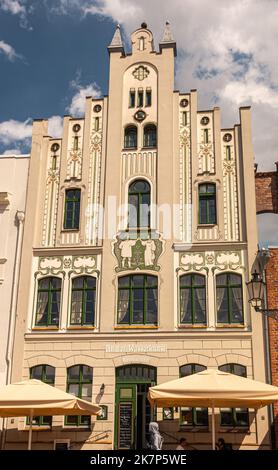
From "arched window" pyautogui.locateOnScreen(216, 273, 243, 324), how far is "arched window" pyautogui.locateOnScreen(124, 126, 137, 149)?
674cm

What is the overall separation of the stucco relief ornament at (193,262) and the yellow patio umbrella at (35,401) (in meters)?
6.61

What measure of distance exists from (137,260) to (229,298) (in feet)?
12.4

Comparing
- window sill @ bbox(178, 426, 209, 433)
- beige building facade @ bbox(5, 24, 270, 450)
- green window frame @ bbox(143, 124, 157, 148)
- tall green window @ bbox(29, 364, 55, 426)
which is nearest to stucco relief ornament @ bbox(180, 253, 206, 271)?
beige building facade @ bbox(5, 24, 270, 450)

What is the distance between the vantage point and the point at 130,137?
2239cm

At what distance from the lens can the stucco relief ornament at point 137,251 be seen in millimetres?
20297

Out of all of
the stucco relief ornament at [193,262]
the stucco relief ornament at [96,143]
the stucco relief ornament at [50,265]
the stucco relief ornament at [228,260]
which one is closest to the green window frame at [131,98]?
the stucco relief ornament at [96,143]

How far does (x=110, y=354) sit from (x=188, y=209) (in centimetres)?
634

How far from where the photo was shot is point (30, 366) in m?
19.6

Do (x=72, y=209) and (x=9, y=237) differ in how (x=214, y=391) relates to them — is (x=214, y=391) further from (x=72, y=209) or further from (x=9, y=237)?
(x=9, y=237)

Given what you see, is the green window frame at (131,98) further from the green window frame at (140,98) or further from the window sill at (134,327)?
the window sill at (134,327)
